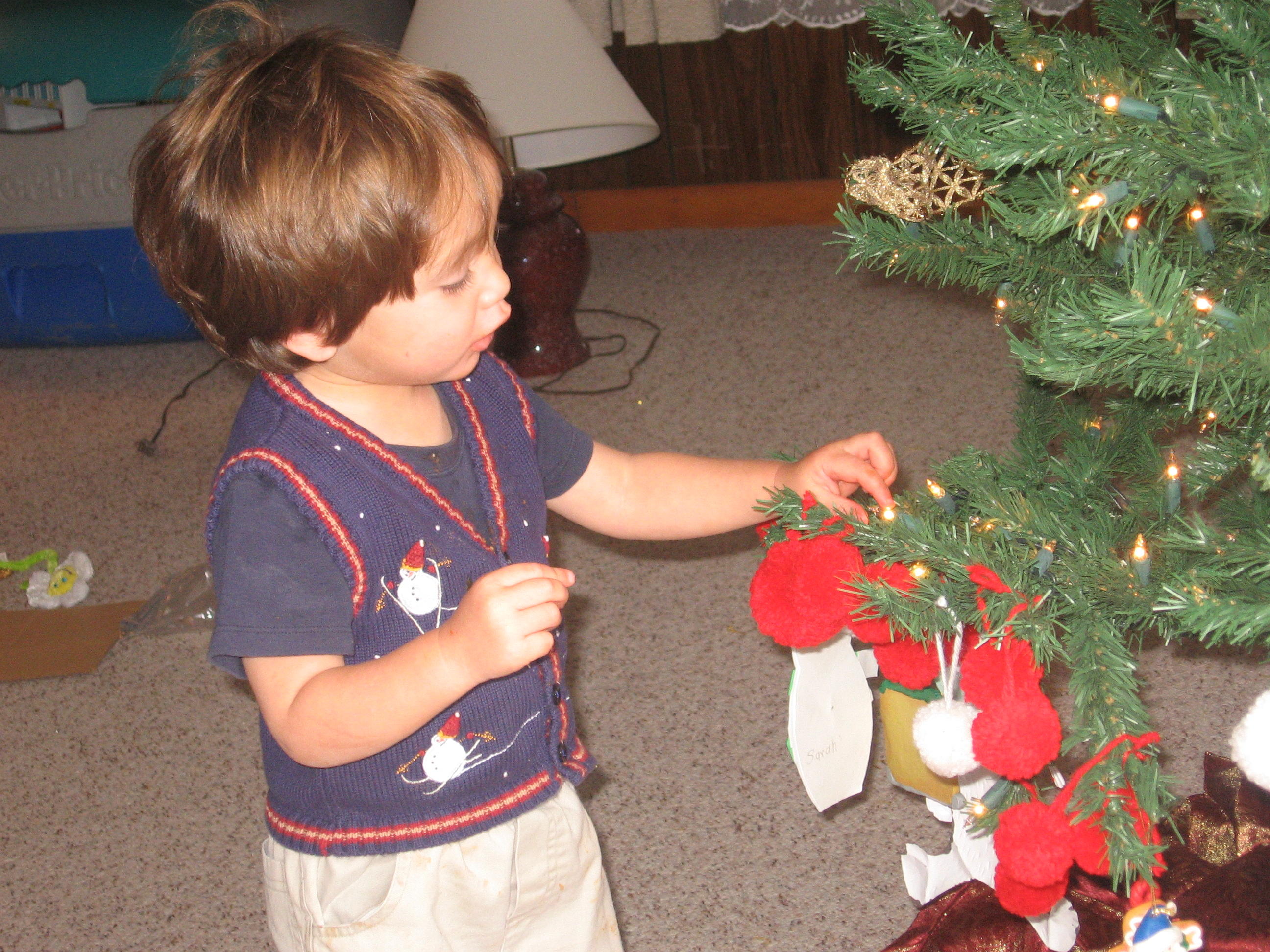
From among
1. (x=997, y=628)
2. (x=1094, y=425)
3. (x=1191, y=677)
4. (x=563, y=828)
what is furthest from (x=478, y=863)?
(x=1191, y=677)

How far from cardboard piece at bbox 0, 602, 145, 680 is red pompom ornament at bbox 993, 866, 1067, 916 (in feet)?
3.80

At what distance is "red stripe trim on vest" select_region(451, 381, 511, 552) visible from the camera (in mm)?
771

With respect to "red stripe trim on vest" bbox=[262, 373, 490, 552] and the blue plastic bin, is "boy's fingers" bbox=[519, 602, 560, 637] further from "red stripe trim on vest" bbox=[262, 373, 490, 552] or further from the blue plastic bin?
the blue plastic bin

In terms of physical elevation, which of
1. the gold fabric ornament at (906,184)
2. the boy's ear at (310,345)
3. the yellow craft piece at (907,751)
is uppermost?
the gold fabric ornament at (906,184)

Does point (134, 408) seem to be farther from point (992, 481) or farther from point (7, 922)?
point (992, 481)

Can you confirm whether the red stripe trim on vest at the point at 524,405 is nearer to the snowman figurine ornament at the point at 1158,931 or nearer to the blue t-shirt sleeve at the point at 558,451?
the blue t-shirt sleeve at the point at 558,451

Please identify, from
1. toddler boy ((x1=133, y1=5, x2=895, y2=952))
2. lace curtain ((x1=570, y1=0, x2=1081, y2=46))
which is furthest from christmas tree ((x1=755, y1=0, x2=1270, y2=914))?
lace curtain ((x1=570, y1=0, x2=1081, y2=46))

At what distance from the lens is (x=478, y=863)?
0.76m

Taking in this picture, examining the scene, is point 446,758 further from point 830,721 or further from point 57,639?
point 57,639

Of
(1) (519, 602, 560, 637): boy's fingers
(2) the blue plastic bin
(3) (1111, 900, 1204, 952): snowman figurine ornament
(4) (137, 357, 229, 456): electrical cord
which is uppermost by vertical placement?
(1) (519, 602, 560, 637): boy's fingers

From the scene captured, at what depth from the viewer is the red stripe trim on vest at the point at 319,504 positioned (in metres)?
0.69

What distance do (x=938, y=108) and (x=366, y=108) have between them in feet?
1.05

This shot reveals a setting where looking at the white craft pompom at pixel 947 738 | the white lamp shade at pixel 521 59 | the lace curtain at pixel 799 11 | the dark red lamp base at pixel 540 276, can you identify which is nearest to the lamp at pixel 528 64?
the white lamp shade at pixel 521 59

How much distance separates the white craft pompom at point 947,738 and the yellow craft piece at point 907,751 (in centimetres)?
11
